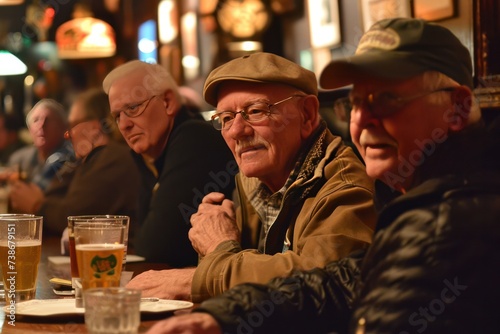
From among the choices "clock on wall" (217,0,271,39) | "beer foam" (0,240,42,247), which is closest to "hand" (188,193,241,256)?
"beer foam" (0,240,42,247)

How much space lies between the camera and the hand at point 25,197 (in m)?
4.28

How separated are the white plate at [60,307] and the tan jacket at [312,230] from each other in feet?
0.62

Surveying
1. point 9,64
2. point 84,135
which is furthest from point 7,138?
point 84,135

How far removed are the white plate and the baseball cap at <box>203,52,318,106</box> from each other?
734mm

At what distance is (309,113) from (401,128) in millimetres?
825

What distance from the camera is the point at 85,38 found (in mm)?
11141

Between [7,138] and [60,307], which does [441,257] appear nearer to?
[60,307]

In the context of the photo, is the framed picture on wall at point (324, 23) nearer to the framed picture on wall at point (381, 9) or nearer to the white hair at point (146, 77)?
the framed picture on wall at point (381, 9)

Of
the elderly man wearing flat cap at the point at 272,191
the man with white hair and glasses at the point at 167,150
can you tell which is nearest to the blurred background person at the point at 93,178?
the man with white hair and glasses at the point at 167,150

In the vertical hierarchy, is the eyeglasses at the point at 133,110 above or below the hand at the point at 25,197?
above

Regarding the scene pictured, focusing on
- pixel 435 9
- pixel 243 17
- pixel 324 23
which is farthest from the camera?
pixel 243 17

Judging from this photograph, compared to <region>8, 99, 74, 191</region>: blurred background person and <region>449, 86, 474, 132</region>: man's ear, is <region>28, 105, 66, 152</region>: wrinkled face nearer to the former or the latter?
<region>8, 99, 74, 191</region>: blurred background person

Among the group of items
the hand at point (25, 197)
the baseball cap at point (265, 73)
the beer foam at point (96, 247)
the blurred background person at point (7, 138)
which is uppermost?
the baseball cap at point (265, 73)

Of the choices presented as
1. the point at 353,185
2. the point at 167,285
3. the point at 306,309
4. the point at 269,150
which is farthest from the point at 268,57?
the point at 306,309
